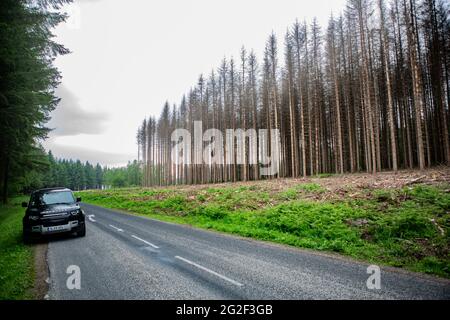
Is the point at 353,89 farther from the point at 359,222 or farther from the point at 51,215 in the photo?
the point at 51,215

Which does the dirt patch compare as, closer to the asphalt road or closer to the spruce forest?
the asphalt road

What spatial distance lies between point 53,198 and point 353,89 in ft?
110

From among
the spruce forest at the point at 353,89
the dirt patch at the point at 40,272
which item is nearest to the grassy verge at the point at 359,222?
the dirt patch at the point at 40,272

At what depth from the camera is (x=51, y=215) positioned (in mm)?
9500

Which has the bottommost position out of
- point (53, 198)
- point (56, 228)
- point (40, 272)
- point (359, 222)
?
point (40, 272)

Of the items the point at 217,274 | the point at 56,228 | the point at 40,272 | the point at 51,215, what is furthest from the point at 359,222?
the point at 51,215

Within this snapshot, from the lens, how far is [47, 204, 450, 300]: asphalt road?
469cm

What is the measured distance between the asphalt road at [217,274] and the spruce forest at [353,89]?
18.1 metres

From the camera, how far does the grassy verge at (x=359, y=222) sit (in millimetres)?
7152

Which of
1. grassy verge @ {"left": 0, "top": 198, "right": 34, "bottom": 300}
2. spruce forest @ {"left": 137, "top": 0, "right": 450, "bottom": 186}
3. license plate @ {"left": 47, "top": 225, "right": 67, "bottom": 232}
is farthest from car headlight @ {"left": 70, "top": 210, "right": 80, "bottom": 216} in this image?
spruce forest @ {"left": 137, "top": 0, "right": 450, "bottom": 186}

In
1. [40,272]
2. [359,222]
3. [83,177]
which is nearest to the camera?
[40,272]

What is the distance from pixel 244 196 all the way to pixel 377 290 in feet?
43.6

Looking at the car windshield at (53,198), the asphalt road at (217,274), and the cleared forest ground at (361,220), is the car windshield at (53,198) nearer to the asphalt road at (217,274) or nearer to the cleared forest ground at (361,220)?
the asphalt road at (217,274)

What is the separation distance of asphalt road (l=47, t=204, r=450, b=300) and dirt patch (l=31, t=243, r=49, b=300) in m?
0.17
